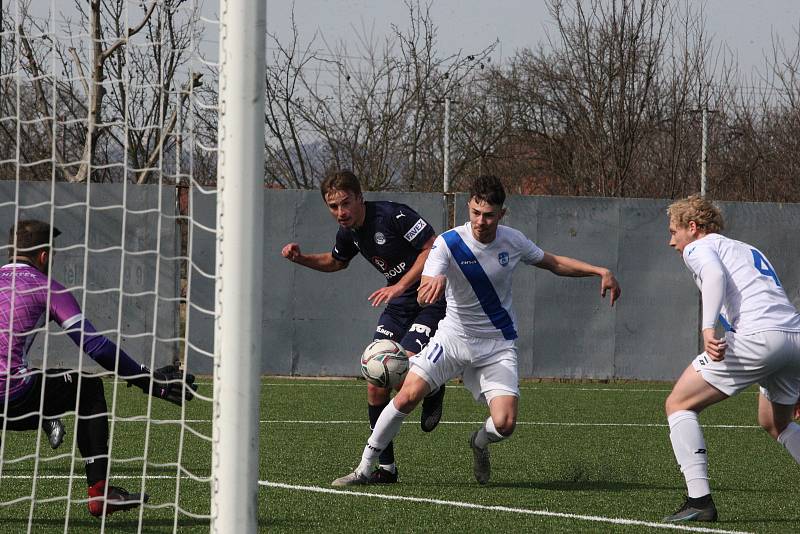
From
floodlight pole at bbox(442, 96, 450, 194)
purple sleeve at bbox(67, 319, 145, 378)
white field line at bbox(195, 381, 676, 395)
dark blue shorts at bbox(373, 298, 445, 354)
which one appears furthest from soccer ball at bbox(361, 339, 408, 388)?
floodlight pole at bbox(442, 96, 450, 194)

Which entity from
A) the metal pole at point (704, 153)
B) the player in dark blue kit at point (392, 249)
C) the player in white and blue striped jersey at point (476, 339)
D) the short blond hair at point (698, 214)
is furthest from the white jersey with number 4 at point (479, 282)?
the metal pole at point (704, 153)

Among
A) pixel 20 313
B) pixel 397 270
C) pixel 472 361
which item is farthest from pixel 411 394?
pixel 20 313

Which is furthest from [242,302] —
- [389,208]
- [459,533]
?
[389,208]

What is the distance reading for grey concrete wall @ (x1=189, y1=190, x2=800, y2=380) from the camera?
1404 cm

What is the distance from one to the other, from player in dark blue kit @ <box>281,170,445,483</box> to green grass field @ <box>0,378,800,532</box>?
522 millimetres

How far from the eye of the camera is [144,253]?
528cm

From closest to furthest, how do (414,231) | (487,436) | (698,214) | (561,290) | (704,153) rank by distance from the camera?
1. (698,214)
2. (487,436)
3. (414,231)
4. (561,290)
5. (704,153)

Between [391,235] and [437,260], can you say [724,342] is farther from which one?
[391,235]

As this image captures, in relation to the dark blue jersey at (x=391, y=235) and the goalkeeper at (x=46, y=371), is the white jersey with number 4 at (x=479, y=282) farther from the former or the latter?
the goalkeeper at (x=46, y=371)

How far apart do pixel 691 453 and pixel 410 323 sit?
2421 mm

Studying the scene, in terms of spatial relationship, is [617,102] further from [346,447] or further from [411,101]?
[346,447]

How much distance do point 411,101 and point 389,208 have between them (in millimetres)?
10695

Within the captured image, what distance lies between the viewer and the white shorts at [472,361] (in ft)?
22.5

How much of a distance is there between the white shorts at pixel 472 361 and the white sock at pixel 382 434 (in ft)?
0.87
